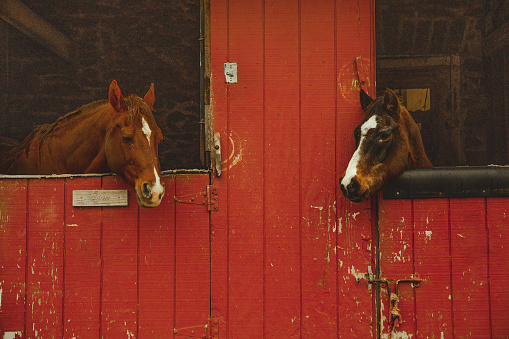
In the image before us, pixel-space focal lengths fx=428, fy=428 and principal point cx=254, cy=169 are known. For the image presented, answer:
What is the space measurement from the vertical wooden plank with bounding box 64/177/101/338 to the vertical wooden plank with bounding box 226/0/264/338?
3.17ft

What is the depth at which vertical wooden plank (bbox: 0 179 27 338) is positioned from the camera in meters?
3.06

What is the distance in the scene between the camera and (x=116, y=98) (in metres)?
3.07

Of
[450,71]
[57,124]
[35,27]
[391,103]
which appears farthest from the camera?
[450,71]

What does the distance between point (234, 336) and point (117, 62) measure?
14.1 feet

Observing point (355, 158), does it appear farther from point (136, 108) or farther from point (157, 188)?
point (136, 108)

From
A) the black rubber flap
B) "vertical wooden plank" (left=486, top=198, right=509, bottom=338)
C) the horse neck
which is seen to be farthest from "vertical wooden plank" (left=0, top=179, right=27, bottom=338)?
"vertical wooden plank" (left=486, top=198, right=509, bottom=338)

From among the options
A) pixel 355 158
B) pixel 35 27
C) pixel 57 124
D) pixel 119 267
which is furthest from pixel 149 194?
pixel 35 27

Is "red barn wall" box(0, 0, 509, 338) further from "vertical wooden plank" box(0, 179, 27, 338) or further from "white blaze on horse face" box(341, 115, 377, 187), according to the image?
"white blaze on horse face" box(341, 115, 377, 187)

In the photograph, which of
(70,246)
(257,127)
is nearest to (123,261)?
(70,246)

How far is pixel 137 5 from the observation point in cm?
591

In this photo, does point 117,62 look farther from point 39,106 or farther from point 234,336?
point 234,336

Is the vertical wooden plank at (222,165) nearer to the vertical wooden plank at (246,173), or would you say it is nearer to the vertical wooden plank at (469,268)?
the vertical wooden plank at (246,173)

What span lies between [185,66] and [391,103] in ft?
12.0

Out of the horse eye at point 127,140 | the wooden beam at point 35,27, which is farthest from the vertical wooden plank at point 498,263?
the wooden beam at point 35,27
